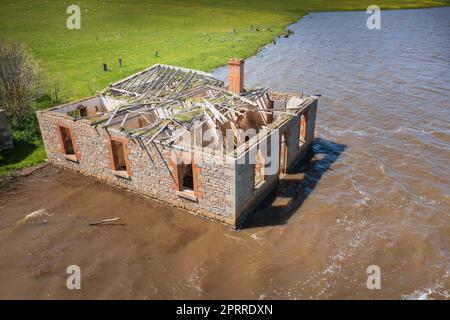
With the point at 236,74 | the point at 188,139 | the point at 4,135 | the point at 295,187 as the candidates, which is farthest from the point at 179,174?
the point at 4,135

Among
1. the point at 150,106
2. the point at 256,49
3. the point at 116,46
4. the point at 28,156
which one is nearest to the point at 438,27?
the point at 256,49

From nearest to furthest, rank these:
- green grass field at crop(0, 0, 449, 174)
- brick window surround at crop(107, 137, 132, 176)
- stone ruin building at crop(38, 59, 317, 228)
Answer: stone ruin building at crop(38, 59, 317, 228) → brick window surround at crop(107, 137, 132, 176) → green grass field at crop(0, 0, 449, 174)

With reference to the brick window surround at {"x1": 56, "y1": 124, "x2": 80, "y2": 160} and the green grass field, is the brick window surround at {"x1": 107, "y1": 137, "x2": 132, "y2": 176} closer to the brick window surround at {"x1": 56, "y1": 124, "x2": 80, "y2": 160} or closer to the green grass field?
the brick window surround at {"x1": 56, "y1": 124, "x2": 80, "y2": 160}

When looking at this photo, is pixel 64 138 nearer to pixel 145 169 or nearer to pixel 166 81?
pixel 145 169

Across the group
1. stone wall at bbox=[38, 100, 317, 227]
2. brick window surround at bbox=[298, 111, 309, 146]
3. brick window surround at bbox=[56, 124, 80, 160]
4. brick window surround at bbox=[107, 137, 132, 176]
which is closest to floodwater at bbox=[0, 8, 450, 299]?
stone wall at bbox=[38, 100, 317, 227]

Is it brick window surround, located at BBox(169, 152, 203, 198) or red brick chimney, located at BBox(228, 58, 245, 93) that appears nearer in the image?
brick window surround, located at BBox(169, 152, 203, 198)

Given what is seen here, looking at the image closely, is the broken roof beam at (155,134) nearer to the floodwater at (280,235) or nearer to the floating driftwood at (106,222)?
the floodwater at (280,235)
